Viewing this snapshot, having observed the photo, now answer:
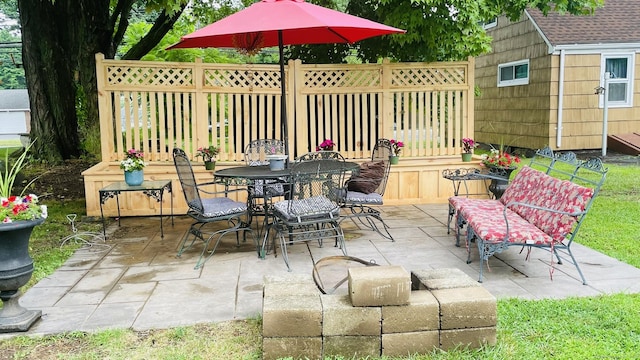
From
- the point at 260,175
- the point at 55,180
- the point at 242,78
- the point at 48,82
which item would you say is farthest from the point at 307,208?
the point at 48,82

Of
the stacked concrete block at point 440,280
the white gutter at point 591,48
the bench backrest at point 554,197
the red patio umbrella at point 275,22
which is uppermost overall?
the white gutter at point 591,48

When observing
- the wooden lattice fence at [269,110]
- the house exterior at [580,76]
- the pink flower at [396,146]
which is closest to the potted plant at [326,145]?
the wooden lattice fence at [269,110]

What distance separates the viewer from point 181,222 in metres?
6.13

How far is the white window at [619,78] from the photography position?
36.9 feet

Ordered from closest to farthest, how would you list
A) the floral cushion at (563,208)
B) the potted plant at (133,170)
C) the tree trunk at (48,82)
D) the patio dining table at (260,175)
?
1. the floral cushion at (563,208)
2. the patio dining table at (260,175)
3. the potted plant at (133,170)
4. the tree trunk at (48,82)

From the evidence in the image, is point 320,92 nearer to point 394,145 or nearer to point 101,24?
point 394,145

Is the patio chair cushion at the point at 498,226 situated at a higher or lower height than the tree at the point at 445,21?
lower

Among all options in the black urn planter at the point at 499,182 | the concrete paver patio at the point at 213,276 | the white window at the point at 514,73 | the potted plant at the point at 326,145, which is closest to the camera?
the concrete paver patio at the point at 213,276

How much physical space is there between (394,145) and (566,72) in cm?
659

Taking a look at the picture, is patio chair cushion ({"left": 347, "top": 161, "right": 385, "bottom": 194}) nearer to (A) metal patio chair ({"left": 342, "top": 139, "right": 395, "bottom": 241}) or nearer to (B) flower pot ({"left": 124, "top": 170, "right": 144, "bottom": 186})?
(A) metal patio chair ({"left": 342, "top": 139, "right": 395, "bottom": 241})

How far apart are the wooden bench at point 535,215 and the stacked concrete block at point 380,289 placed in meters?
1.32

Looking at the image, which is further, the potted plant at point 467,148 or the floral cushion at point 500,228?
the potted plant at point 467,148

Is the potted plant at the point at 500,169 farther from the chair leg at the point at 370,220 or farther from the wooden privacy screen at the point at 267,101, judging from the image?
the wooden privacy screen at the point at 267,101

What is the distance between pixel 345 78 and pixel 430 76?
119 cm
